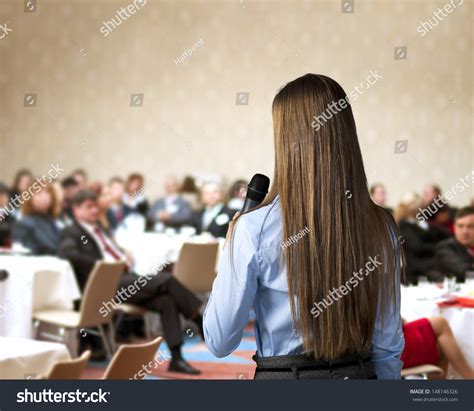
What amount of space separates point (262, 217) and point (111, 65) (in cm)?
1066

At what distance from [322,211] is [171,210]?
9228 mm

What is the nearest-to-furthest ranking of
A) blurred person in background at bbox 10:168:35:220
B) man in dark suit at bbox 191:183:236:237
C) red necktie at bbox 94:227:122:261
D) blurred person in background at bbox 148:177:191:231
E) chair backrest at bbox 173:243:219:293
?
red necktie at bbox 94:227:122:261 → chair backrest at bbox 173:243:219:293 → man in dark suit at bbox 191:183:236:237 → blurred person in background at bbox 10:168:35:220 → blurred person in background at bbox 148:177:191:231

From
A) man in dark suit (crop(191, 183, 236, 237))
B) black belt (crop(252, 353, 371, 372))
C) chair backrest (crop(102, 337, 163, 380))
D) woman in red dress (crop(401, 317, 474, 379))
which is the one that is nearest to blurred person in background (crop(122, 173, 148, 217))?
man in dark suit (crop(191, 183, 236, 237))

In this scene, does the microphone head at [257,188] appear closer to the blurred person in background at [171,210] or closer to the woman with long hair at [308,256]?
the woman with long hair at [308,256]

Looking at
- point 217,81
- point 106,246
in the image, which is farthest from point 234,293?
point 217,81

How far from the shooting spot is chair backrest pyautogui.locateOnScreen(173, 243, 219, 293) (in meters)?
7.03

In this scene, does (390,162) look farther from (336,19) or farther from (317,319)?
(317,319)

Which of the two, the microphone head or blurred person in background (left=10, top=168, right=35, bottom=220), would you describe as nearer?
the microphone head

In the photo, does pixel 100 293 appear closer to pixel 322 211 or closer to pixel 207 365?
pixel 207 365

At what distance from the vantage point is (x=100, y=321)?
562cm

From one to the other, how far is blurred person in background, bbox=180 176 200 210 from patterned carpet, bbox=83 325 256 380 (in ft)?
13.9

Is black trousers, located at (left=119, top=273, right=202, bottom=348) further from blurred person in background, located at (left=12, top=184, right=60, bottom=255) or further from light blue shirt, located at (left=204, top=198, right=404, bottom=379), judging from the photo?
light blue shirt, located at (left=204, top=198, right=404, bottom=379)

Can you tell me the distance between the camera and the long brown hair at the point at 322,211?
1666 millimetres

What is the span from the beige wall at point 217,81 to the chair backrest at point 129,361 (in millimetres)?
8543
